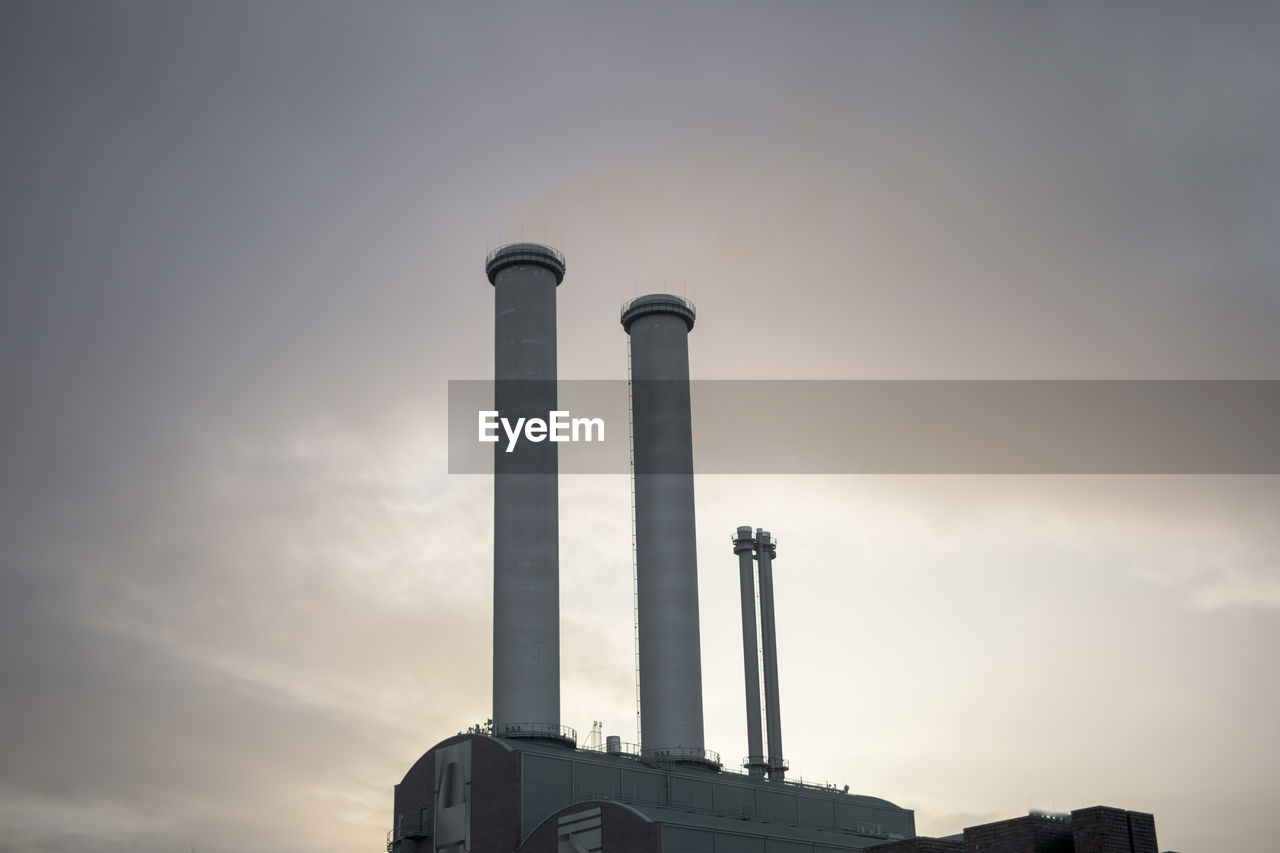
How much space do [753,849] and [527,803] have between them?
11.9 m

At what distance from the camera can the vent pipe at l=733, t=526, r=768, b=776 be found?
318 feet

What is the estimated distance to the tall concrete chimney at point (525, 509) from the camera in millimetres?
76438

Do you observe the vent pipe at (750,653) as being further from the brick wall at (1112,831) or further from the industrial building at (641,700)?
the brick wall at (1112,831)

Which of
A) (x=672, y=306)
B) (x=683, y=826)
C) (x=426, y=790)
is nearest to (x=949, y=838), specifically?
(x=683, y=826)

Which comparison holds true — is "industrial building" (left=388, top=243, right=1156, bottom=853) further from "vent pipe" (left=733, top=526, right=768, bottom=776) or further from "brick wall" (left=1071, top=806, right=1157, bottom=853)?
"brick wall" (left=1071, top=806, right=1157, bottom=853)

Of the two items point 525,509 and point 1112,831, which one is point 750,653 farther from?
Answer: point 1112,831

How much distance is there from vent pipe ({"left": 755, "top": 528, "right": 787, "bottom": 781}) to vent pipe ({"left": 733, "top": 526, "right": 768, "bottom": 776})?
0.70m

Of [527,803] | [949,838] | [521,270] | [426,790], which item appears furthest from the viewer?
[521,270]

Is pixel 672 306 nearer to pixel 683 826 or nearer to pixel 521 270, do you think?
pixel 521 270

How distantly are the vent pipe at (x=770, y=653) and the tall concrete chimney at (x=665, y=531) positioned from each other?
14.8m

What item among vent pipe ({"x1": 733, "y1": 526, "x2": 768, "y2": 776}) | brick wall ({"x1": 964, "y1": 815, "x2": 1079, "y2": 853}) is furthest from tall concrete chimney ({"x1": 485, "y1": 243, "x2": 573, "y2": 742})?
brick wall ({"x1": 964, "y1": 815, "x2": 1079, "y2": 853})

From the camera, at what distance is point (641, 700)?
8544 cm

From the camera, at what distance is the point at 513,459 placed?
267ft

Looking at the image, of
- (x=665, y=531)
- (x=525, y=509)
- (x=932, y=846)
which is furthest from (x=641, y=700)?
(x=932, y=846)
